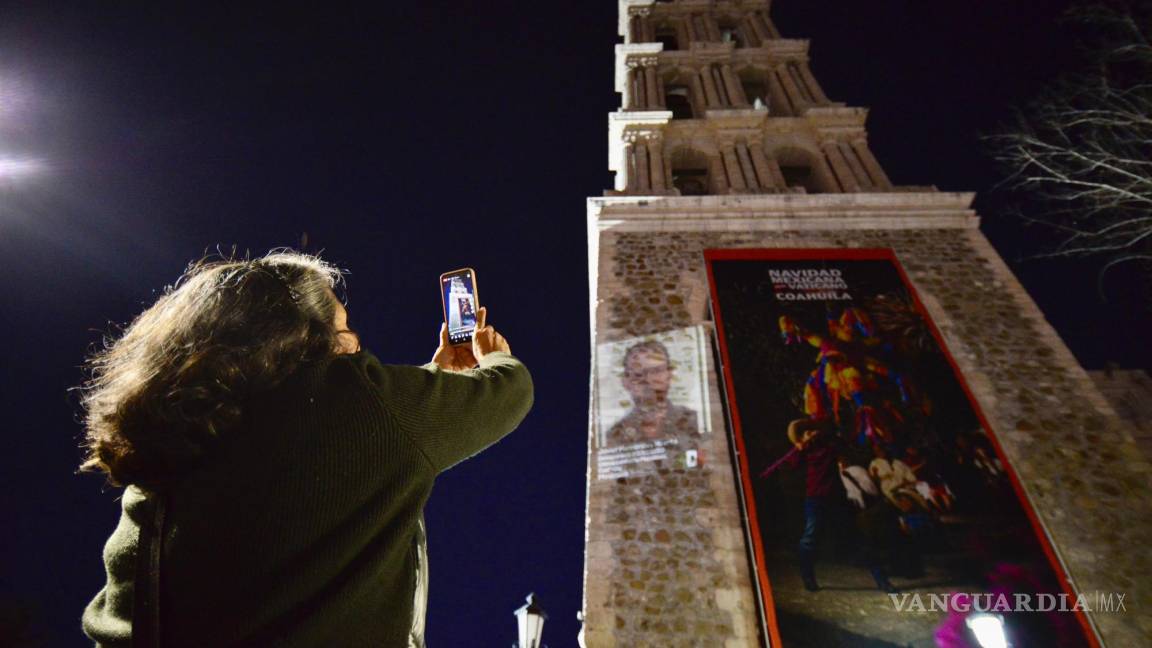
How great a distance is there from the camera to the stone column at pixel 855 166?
9.56 metres

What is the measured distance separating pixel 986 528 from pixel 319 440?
6.50 m

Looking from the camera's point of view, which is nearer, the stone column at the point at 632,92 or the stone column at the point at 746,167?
Answer: the stone column at the point at 746,167

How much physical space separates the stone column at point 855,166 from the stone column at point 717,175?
7.69 ft

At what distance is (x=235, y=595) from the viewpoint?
1.08 metres

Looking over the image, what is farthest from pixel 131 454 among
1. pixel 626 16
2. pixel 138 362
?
pixel 626 16

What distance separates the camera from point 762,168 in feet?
33.0

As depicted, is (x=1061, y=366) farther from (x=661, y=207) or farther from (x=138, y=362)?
(x=138, y=362)

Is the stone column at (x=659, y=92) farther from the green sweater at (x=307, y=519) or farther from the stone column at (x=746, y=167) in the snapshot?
the green sweater at (x=307, y=519)

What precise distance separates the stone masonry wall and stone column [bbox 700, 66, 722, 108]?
5.71 meters

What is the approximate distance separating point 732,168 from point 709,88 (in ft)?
11.1

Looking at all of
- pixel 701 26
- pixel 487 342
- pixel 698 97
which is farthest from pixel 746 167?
pixel 487 342

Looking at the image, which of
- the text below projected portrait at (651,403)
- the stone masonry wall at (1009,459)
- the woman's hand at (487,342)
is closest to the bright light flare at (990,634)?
the stone masonry wall at (1009,459)

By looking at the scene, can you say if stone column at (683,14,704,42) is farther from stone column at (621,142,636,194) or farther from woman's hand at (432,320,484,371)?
woman's hand at (432,320,484,371)

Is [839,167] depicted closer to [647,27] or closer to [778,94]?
[778,94]
